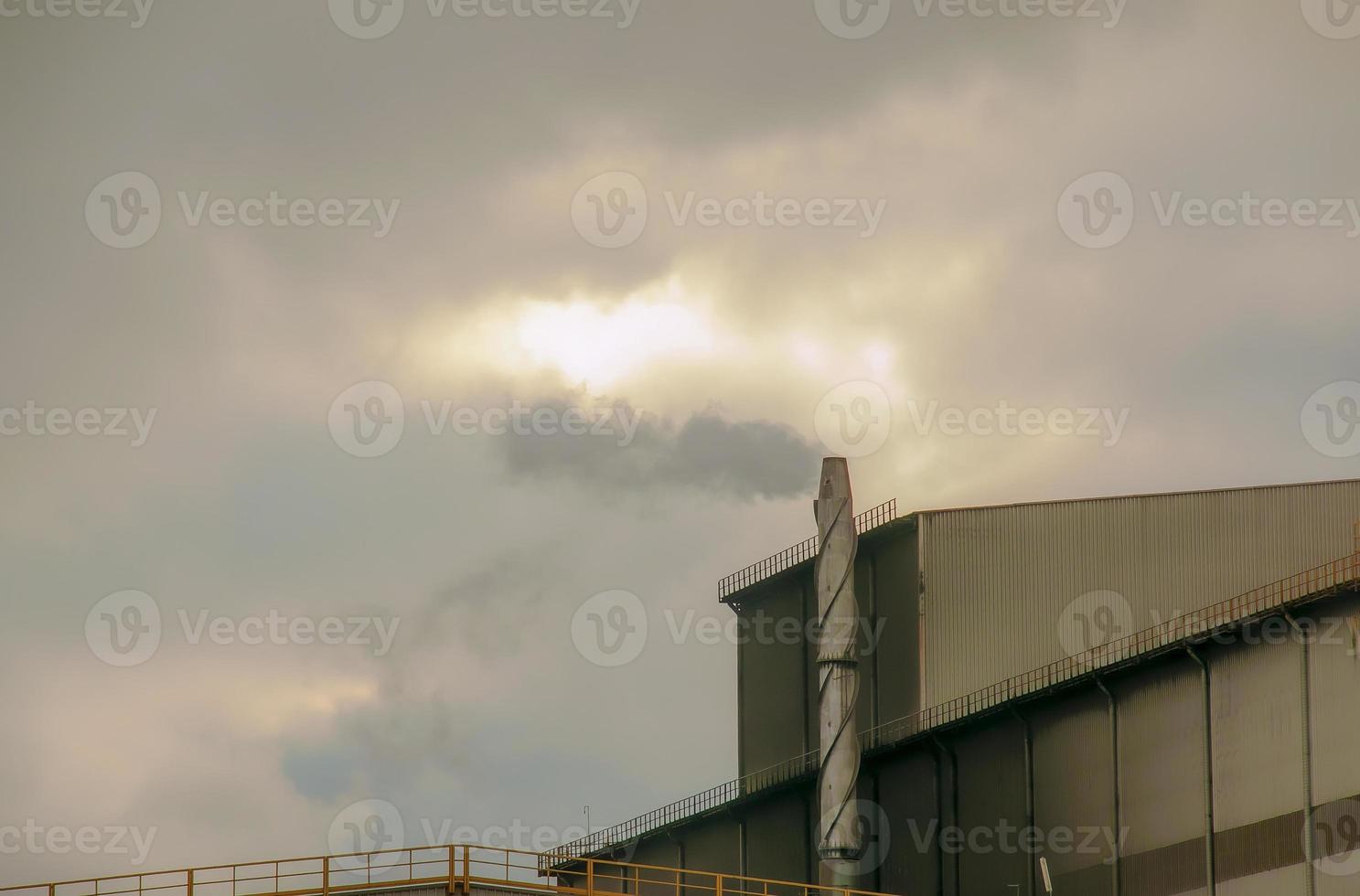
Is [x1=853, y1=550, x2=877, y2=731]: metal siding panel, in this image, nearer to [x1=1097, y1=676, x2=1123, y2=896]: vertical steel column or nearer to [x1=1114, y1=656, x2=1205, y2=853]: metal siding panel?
[x1=1097, y1=676, x2=1123, y2=896]: vertical steel column

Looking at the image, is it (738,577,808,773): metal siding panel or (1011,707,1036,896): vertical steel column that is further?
(738,577,808,773): metal siding panel

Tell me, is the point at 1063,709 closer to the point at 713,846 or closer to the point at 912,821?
the point at 912,821

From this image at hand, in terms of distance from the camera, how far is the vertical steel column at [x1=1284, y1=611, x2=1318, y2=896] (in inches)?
1501

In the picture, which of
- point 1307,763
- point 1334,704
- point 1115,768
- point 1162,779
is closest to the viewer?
point 1334,704

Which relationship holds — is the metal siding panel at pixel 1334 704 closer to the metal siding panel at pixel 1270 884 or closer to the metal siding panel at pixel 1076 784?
the metal siding panel at pixel 1270 884

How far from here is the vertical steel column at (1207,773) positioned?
40.6 metres

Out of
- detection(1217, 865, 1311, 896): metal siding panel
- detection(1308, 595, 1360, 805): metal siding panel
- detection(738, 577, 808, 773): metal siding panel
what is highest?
detection(738, 577, 808, 773): metal siding panel

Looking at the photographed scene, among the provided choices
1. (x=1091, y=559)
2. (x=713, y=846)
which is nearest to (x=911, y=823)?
(x=1091, y=559)

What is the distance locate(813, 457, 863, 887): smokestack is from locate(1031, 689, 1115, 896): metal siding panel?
5.30 meters

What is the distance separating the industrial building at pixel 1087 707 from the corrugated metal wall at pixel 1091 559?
0.06 m

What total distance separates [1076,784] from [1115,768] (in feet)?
4.56

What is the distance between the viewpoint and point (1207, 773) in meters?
41.2

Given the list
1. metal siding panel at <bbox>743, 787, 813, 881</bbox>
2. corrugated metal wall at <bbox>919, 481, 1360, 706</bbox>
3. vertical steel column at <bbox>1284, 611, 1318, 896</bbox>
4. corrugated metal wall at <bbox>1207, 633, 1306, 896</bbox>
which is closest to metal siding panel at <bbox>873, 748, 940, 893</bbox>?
corrugated metal wall at <bbox>919, 481, 1360, 706</bbox>

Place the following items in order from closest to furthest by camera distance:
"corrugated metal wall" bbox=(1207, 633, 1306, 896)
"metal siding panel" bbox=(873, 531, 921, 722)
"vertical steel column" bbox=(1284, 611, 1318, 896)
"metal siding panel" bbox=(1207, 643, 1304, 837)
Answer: "vertical steel column" bbox=(1284, 611, 1318, 896)
"corrugated metal wall" bbox=(1207, 633, 1306, 896)
"metal siding panel" bbox=(1207, 643, 1304, 837)
"metal siding panel" bbox=(873, 531, 921, 722)
